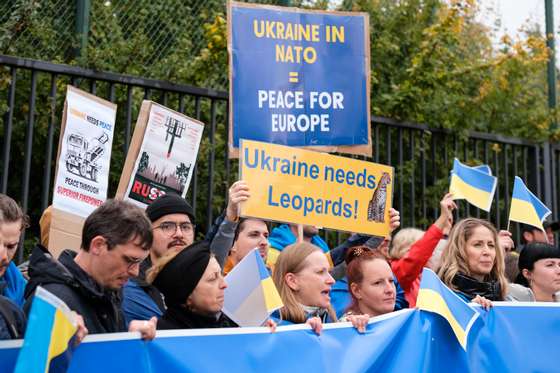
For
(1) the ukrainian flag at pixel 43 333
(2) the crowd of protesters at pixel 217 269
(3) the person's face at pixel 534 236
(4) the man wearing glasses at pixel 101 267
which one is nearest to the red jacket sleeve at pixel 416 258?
(2) the crowd of protesters at pixel 217 269

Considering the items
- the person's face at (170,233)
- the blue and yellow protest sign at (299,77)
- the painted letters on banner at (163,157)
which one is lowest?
the person's face at (170,233)

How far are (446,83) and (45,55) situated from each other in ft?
12.7

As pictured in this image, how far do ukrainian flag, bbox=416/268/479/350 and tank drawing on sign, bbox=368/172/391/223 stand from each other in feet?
3.55

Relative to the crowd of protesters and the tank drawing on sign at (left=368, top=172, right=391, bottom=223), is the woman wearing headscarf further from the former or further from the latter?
the tank drawing on sign at (left=368, top=172, right=391, bottom=223)

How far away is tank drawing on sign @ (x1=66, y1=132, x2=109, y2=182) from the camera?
533 cm

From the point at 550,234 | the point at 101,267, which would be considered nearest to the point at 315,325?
the point at 101,267

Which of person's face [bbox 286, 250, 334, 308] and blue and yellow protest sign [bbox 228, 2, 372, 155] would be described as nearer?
person's face [bbox 286, 250, 334, 308]

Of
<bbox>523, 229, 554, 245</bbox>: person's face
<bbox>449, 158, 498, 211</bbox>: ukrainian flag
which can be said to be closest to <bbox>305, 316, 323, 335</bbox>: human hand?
<bbox>449, 158, 498, 211</bbox>: ukrainian flag

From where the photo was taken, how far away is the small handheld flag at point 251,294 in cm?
411

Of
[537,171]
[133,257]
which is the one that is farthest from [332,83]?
[537,171]

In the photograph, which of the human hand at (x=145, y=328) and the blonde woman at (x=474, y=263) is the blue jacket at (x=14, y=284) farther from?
the blonde woman at (x=474, y=263)

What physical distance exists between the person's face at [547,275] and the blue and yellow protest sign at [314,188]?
47.5 inches

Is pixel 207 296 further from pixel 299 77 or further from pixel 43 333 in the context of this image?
pixel 299 77

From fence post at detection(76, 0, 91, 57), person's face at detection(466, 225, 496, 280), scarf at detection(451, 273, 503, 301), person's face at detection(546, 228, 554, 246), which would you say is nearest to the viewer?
scarf at detection(451, 273, 503, 301)
